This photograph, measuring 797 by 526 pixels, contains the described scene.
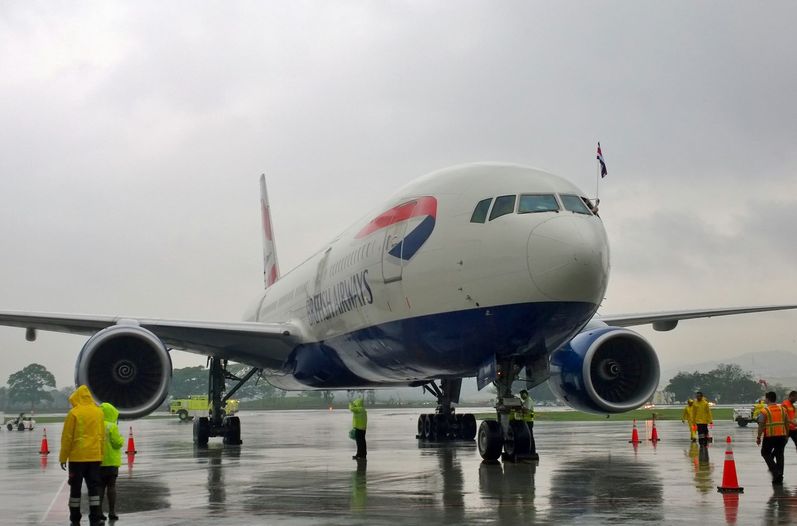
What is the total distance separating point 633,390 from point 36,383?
116888 mm

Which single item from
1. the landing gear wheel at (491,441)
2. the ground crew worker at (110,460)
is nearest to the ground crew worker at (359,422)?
the landing gear wheel at (491,441)

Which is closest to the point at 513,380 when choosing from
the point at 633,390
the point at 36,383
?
the point at 633,390

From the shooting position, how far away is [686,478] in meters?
13.2

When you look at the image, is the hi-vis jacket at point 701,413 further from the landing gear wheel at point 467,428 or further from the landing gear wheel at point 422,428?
the landing gear wheel at point 422,428

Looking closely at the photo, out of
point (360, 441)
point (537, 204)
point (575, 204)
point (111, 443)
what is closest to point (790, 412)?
point (575, 204)

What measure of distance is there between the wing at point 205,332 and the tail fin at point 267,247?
10.2 metres

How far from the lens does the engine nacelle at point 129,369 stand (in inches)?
661

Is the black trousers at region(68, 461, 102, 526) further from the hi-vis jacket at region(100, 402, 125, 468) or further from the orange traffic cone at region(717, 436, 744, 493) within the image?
the orange traffic cone at region(717, 436, 744, 493)

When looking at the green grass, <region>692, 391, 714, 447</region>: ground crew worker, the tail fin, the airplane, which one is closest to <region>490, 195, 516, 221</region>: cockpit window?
the airplane

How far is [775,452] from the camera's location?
13.1 meters

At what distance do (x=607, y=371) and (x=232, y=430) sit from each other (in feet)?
35.8

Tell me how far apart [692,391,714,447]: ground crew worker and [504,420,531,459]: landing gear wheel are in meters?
7.69

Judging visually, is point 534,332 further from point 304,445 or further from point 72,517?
point 304,445

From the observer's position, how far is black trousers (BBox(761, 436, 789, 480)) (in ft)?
42.1
